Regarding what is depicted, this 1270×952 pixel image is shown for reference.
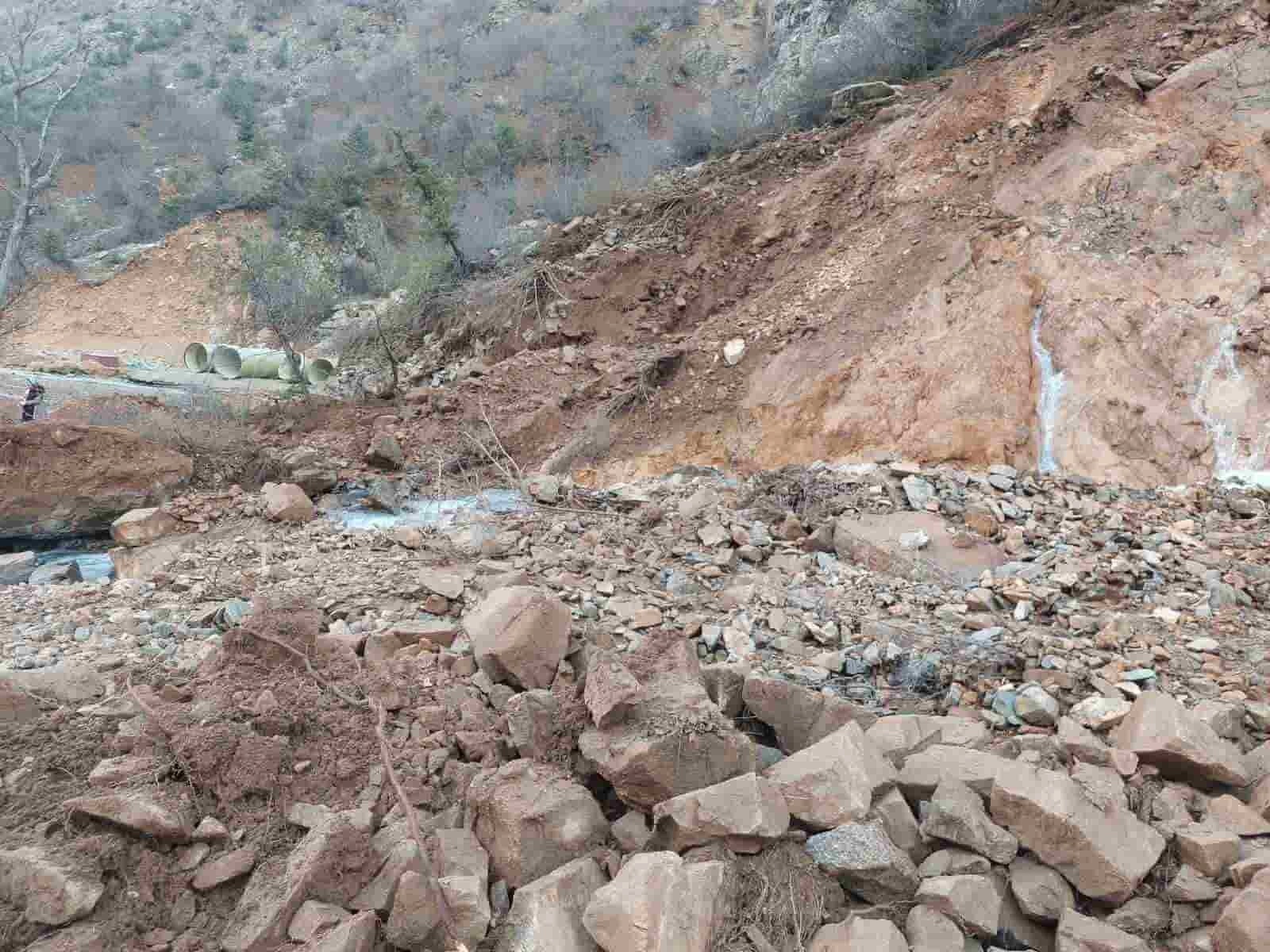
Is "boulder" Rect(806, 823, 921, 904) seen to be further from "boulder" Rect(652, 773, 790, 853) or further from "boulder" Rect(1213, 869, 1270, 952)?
"boulder" Rect(1213, 869, 1270, 952)

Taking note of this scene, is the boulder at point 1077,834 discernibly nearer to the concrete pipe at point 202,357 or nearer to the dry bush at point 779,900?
the dry bush at point 779,900

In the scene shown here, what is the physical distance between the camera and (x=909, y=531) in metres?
5.45

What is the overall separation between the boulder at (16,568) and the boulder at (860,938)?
635 centimetres

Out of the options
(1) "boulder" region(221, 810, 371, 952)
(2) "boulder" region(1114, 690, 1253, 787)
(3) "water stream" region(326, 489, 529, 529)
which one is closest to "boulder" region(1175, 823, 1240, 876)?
(2) "boulder" region(1114, 690, 1253, 787)

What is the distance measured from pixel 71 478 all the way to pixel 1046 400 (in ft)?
27.5

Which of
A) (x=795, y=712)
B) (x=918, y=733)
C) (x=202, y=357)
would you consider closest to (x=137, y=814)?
(x=795, y=712)

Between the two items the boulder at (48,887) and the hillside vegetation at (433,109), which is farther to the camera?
the hillside vegetation at (433,109)

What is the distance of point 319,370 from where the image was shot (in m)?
13.1

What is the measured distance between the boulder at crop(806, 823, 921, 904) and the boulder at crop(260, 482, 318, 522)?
18.8ft

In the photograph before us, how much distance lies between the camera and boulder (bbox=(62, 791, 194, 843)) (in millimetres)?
2242

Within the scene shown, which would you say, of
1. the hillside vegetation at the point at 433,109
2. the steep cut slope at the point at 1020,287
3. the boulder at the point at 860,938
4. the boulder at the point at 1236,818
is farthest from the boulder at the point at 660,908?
the hillside vegetation at the point at 433,109

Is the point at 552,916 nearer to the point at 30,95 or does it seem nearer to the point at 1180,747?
the point at 1180,747

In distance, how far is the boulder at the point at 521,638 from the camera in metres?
3.15

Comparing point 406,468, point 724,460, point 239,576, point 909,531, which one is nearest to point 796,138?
point 724,460
